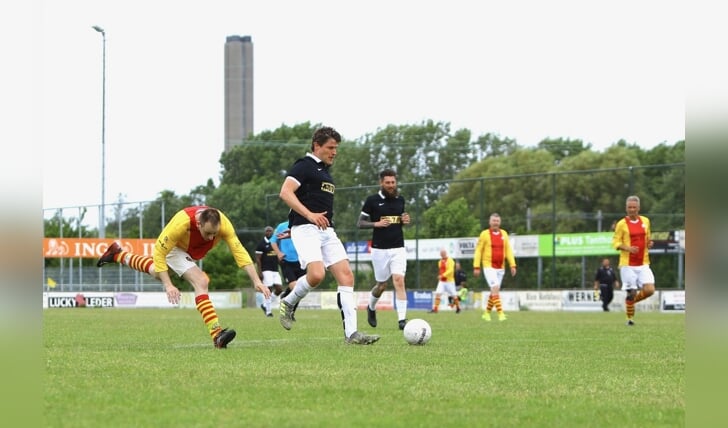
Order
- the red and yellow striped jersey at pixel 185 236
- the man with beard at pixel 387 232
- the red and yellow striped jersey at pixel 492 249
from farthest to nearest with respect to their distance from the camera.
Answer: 1. the red and yellow striped jersey at pixel 492 249
2. the man with beard at pixel 387 232
3. the red and yellow striped jersey at pixel 185 236

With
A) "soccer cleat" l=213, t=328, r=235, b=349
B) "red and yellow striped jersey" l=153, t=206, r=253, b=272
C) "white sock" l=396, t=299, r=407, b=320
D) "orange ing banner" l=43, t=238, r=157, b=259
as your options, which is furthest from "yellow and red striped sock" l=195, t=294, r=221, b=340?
"orange ing banner" l=43, t=238, r=157, b=259

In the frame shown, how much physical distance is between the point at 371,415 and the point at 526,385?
2100mm

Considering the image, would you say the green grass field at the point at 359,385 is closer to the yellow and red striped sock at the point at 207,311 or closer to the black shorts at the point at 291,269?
the yellow and red striped sock at the point at 207,311

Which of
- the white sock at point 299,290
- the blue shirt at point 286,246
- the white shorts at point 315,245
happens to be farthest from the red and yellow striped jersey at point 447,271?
the white shorts at point 315,245

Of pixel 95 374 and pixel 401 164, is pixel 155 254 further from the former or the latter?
pixel 401 164

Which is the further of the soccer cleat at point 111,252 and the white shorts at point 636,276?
the white shorts at point 636,276

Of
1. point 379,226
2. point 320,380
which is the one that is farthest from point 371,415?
point 379,226

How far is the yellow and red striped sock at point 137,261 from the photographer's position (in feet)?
42.3

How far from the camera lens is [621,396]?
274 inches

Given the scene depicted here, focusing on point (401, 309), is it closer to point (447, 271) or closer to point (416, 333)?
point (416, 333)

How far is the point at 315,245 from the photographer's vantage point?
40.9 feet

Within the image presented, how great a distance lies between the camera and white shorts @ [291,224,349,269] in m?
12.4

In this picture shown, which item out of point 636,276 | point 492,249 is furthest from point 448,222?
point 636,276

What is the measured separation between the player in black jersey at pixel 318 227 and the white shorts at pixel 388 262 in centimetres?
468
